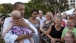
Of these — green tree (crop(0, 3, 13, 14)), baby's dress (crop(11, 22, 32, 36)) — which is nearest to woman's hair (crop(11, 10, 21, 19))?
baby's dress (crop(11, 22, 32, 36))

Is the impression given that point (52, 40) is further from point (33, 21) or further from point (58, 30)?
point (33, 21)

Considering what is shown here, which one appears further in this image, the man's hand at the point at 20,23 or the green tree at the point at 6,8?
the green tree at the point at 6,8

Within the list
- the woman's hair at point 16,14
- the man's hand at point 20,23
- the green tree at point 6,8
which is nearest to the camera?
the woman's hair at point 16,14

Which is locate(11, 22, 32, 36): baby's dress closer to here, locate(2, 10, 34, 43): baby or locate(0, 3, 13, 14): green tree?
locate(2, 10, 34, 43): baby

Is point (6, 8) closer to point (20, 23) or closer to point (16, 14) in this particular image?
point (20, 23)

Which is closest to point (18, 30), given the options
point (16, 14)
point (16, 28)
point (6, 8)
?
point (16, 28)

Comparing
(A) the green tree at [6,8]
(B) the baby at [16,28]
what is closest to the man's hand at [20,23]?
(B) the baby at [16,28]

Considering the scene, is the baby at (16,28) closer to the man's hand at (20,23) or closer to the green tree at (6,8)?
the man's hand at (20,23)

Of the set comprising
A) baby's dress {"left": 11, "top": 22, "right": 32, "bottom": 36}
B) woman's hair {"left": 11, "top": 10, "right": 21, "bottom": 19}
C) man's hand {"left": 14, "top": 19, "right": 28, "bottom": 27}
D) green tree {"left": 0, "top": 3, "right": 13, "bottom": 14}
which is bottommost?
green tree {"left": 0, "top": 3, "right": 13, "bottom": 14}

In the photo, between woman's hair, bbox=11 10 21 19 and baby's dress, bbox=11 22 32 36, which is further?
baby's dress, bbox=11 22 32 36

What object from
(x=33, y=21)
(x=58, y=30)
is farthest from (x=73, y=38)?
(x=33, y=21)

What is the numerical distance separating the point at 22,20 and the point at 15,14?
0.92ft

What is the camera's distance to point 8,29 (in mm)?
5070

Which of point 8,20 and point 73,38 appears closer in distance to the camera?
point 8,20
